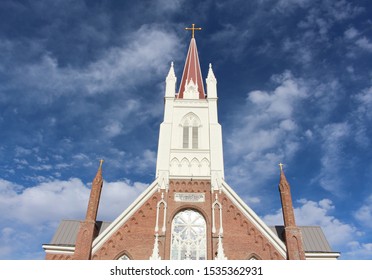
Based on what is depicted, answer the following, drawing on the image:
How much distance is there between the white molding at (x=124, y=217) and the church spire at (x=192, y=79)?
11030mm

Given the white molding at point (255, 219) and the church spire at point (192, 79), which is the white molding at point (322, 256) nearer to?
the white molding at point (255, 219)

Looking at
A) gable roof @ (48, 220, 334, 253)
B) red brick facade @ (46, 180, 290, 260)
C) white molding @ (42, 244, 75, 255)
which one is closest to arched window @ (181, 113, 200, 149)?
red brick facade @ (46, 180, 290, 260)

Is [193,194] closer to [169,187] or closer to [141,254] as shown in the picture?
[169,187]

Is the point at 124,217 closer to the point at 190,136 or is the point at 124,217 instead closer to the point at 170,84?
the point at 190,136

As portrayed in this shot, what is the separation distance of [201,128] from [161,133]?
12.5ft

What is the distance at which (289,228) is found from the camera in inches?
871

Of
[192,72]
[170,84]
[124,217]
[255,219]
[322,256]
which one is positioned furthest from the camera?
[192,72]

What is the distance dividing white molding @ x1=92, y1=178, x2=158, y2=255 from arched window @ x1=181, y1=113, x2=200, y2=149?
15.8 ft

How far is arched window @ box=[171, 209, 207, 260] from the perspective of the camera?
886 inches

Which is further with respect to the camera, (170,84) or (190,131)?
(170,84)

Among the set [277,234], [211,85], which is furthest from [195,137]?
[277,234]

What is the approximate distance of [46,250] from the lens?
78.6 ft

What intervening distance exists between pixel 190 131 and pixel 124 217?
9.92 m

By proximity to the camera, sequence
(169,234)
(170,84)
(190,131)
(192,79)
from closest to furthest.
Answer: (169,234), (190,131), (170,84), (192,79)
